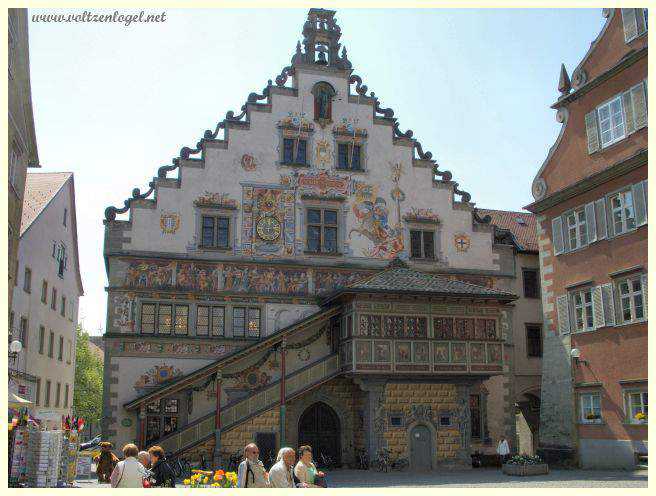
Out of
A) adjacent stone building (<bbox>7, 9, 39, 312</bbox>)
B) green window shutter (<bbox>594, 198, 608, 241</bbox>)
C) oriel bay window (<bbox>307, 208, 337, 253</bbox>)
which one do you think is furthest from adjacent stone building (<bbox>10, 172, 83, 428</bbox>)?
green window shutter (<bbox>594, 198, 608, 241</bbox>)

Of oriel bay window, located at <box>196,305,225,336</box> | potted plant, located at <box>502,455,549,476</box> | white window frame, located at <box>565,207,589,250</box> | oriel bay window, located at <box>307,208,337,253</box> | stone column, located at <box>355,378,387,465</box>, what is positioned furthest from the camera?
oriel bay window, located at <box>307,208,337,253</box>

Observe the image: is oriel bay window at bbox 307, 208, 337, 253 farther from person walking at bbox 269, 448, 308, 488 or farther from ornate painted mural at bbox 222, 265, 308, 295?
person walking at bbox 269, 448, 308, 488

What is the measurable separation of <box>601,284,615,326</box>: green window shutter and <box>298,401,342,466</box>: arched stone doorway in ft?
33.1

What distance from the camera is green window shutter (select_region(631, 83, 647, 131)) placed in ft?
73.2

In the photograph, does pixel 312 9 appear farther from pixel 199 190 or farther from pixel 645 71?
pixel 645 71

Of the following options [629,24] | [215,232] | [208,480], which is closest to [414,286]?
[215,232]

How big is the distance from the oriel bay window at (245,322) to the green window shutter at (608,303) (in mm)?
11910

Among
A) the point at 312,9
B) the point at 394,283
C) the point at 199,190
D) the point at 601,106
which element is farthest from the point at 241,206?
the point at 601,106

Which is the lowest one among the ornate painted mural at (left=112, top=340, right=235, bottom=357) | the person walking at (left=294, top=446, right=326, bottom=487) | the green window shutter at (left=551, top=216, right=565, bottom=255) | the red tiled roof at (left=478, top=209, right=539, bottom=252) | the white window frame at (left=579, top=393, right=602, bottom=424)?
the person walking at (left=294, top=446, right=326, bottom=487)

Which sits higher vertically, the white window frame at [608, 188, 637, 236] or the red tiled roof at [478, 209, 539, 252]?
the red tiled roof at [478, 209, 539, 252]

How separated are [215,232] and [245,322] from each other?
3.49 m

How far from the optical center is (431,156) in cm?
3134

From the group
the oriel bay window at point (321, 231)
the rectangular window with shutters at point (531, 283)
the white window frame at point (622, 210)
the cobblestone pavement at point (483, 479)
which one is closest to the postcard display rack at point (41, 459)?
the cobblestone pavement at point (483, 479)

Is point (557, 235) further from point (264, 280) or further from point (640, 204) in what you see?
point (264, 280)
